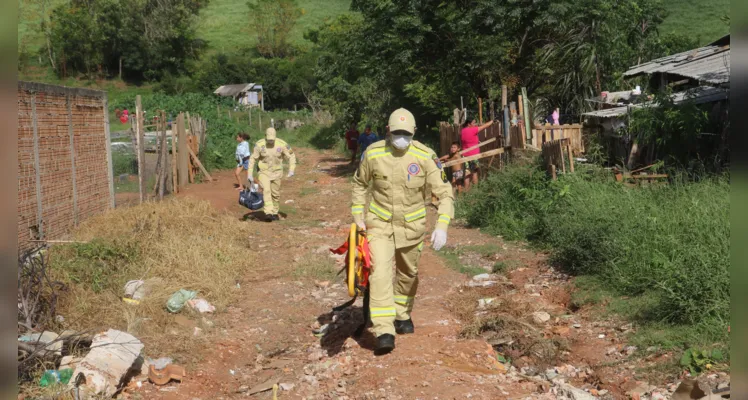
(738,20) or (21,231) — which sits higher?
(738,20)

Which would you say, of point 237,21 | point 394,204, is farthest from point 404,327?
point 237,21

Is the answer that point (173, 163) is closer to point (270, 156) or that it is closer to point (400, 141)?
point (270, 156)

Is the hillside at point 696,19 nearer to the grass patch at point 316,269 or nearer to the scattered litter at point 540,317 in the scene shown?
the grass patch at point 316,269

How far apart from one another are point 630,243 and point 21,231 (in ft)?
25.7

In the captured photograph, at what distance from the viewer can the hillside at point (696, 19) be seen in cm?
4731

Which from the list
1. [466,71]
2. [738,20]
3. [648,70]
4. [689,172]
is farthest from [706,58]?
[738,20]

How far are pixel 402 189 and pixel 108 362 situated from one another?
9.74 ft

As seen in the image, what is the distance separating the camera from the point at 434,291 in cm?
923

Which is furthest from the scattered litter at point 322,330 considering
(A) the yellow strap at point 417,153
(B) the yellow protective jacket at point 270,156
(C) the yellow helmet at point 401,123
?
(B) the yellow protective jacket at point 270,156

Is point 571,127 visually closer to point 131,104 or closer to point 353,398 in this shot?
point 353,398

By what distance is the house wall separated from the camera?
32.6 feet

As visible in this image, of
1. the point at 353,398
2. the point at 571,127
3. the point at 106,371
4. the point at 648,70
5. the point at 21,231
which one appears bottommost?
the point at 353,398

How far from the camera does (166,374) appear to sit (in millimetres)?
6238

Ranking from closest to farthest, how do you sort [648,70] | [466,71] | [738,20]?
[738,20]
[648,70]
[466,71]
